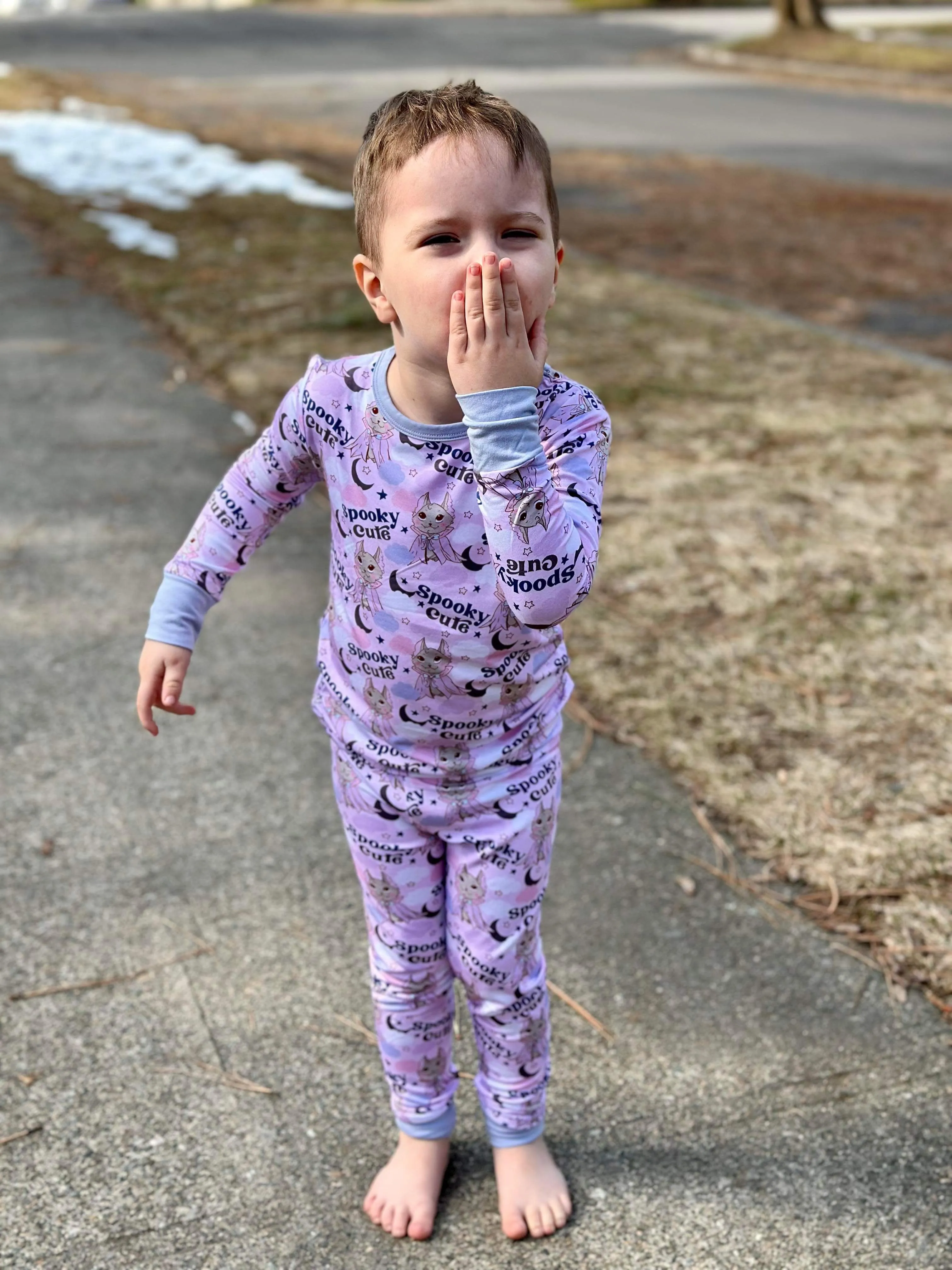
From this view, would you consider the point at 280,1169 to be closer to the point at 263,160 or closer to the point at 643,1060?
the point at 643,1060

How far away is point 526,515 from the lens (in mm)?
1284

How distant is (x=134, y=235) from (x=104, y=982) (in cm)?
629

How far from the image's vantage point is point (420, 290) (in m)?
1.35

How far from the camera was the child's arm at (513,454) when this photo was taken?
1.26 metres

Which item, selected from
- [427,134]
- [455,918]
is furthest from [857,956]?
[427,134]

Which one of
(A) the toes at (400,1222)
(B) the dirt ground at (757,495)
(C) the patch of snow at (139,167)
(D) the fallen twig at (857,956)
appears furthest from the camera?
(C) the patch of snow at (139,167)

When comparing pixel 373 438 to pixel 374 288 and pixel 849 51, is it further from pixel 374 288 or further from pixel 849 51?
pixel 849 51

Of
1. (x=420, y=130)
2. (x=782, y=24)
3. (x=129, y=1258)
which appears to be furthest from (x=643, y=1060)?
(x=782, y=24)

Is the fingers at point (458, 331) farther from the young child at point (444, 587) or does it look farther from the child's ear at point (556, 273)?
the child's ear at point (556, 273)

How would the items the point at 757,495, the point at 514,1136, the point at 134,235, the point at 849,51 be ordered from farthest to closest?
the point at 849,51 < the point at 134,235 < the point at 757,495 < the point at 514,1136

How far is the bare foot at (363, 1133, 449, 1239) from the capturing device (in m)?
1.70

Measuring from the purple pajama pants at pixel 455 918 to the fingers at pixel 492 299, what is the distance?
543 mm

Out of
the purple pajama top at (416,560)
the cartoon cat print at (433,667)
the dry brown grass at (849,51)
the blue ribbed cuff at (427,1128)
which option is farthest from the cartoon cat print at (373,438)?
the dry brown grass at (849,51)

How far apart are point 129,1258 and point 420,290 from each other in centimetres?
123
